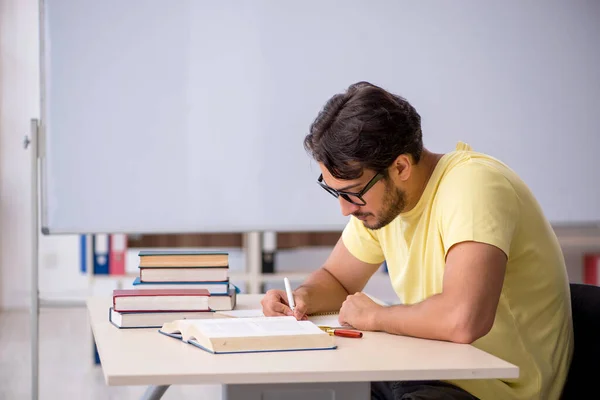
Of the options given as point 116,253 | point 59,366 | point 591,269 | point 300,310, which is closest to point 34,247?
point 59,366

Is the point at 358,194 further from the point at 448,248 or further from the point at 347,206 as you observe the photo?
the point at 448,248

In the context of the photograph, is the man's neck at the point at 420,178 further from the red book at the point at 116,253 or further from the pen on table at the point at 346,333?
the red book at the point at 116,253

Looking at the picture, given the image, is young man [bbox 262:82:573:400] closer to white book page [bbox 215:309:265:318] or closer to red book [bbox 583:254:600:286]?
white book page [bbox 215:309:265:318]

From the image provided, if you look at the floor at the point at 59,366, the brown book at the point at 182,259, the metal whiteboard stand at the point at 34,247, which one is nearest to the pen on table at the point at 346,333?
the brown book at the point at 182,259

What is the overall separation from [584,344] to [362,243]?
1.92 ft

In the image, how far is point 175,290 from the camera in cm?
170

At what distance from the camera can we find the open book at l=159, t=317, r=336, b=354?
132cm

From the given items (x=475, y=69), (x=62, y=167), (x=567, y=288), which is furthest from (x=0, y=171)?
(x=567, y=288)

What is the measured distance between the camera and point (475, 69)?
3525 millimetres

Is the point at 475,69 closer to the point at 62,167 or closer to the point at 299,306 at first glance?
the point at 62,167

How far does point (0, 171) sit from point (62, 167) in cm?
267

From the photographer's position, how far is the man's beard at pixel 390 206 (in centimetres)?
171

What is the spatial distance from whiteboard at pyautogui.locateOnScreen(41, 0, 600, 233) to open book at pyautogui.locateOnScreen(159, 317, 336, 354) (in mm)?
1964

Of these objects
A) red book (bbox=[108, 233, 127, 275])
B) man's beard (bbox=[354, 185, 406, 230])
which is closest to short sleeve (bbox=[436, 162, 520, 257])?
man's beard (bbox=[354, 185, 406, 230])
